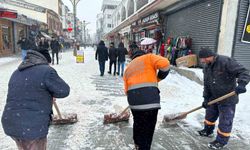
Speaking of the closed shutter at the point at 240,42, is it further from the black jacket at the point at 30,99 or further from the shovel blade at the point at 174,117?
the black jacket at the point at 30,99

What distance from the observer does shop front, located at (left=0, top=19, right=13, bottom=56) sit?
19.5 metres

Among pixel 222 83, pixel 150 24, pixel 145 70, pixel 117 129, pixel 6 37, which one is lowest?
pixel 117 129

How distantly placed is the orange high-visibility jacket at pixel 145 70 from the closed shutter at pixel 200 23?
20.9 ft

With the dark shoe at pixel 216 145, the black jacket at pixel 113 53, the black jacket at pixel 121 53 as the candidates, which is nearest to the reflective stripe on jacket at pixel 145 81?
the dark shoe at pixel 216 145

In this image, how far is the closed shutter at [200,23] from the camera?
869 cm

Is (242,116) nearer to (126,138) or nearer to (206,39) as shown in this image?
(126,138)

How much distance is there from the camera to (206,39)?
930 cm

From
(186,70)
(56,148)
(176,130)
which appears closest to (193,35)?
(186,70)

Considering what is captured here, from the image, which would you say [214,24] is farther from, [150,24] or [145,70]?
[150,24]

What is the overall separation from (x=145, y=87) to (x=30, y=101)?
1415mm

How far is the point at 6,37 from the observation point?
68.4 ft

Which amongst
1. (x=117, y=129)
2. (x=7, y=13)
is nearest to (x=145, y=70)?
(x=117, y=129)

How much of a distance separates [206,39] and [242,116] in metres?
4.77

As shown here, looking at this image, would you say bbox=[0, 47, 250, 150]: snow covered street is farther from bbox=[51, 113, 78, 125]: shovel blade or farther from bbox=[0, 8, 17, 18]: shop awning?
bbox=[0, 8, 17, 18]: shop awning
